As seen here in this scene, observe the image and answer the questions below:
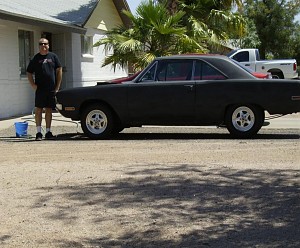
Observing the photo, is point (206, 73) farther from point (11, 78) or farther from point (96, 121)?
point (11, 78)

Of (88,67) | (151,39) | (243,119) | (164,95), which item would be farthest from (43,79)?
(88,67)

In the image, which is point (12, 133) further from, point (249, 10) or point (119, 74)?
point (249, 10)

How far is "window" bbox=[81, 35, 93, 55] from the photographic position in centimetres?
2095

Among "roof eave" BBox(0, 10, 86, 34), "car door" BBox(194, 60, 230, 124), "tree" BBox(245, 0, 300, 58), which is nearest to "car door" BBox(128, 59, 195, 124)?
"car door" BBox(194, 60, 230, 124)

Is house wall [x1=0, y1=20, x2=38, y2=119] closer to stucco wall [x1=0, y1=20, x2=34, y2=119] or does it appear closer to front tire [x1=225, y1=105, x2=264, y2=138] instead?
stucco wall [x1=0, y1=20, x2=34, y2=119]

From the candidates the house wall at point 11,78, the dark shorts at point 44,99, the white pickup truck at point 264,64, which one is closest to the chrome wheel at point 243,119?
the dark shorts at point 44,99

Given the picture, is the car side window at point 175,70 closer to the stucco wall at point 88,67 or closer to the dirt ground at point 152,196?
the dirt ground at point 152,196

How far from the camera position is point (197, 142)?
1046cm

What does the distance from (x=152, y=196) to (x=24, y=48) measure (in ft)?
40.9

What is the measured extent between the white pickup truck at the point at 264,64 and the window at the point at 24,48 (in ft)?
33.7

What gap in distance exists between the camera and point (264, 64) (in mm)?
25453

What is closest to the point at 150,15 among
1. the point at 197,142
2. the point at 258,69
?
the point at 197,142

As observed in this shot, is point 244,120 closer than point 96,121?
Yes

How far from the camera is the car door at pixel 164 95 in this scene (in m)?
10.8
